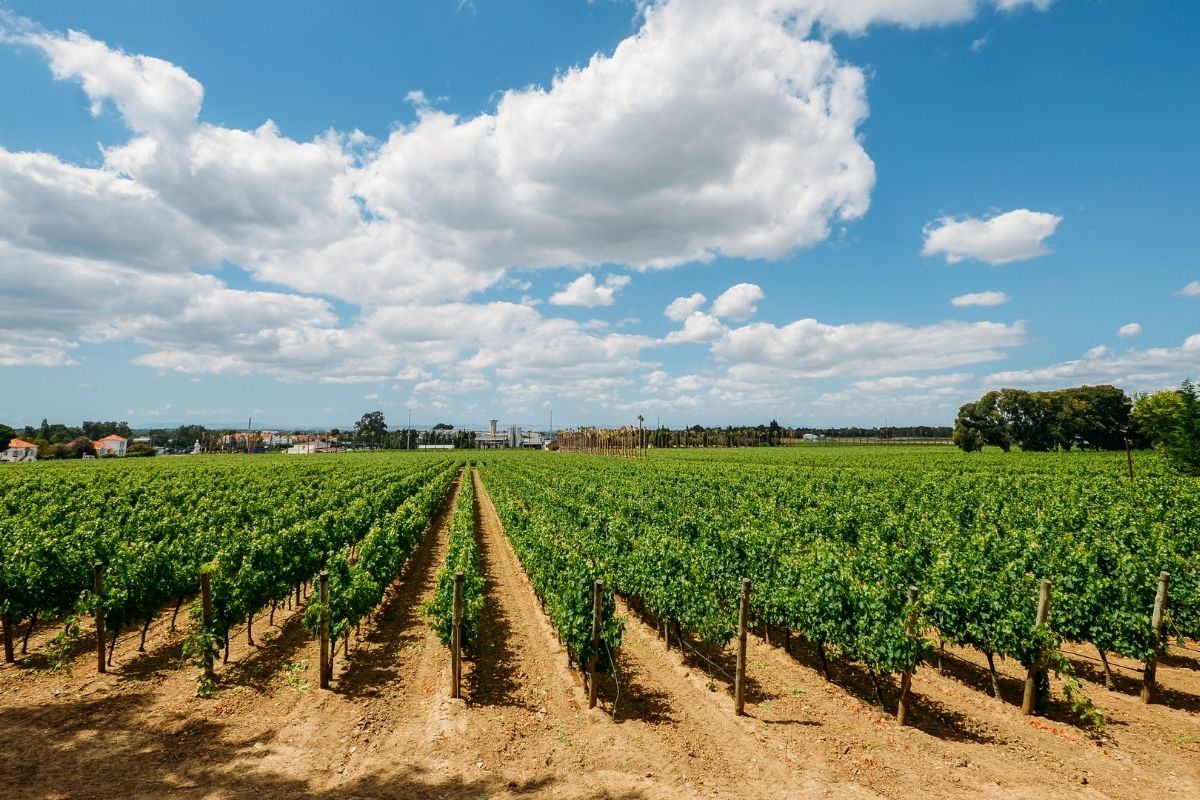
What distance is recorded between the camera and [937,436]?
187875 millimetres

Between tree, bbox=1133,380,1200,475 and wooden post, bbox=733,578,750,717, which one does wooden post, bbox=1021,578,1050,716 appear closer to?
wooden post, bbox=733,578,750,717

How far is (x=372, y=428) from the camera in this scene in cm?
17638

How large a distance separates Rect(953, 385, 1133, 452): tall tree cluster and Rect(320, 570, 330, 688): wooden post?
99.8m

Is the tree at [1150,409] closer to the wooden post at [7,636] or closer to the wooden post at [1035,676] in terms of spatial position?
the wooden post at [1035,676]

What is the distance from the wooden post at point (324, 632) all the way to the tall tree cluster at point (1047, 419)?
3931 inches

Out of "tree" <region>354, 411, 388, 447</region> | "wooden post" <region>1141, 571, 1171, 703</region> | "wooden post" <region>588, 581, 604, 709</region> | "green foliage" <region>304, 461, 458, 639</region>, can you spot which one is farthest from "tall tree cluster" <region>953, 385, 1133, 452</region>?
"tree" <region>354, 411, 388, 447</region>

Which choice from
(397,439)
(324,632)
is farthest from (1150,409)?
(397,439)

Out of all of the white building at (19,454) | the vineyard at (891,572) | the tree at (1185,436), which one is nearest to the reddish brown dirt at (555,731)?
the vineyard at (891,572)

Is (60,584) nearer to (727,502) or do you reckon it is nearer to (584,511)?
(584,511)

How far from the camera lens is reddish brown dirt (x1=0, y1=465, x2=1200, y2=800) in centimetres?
706

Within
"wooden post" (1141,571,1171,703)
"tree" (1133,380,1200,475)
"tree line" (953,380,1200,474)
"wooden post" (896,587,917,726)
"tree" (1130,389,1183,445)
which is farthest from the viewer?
"tree line" (953,380,1200,474)

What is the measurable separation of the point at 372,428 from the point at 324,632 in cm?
17997

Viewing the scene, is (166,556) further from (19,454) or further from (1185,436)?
(19,454)

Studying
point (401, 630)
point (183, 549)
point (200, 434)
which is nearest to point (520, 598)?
point (401, 630)
